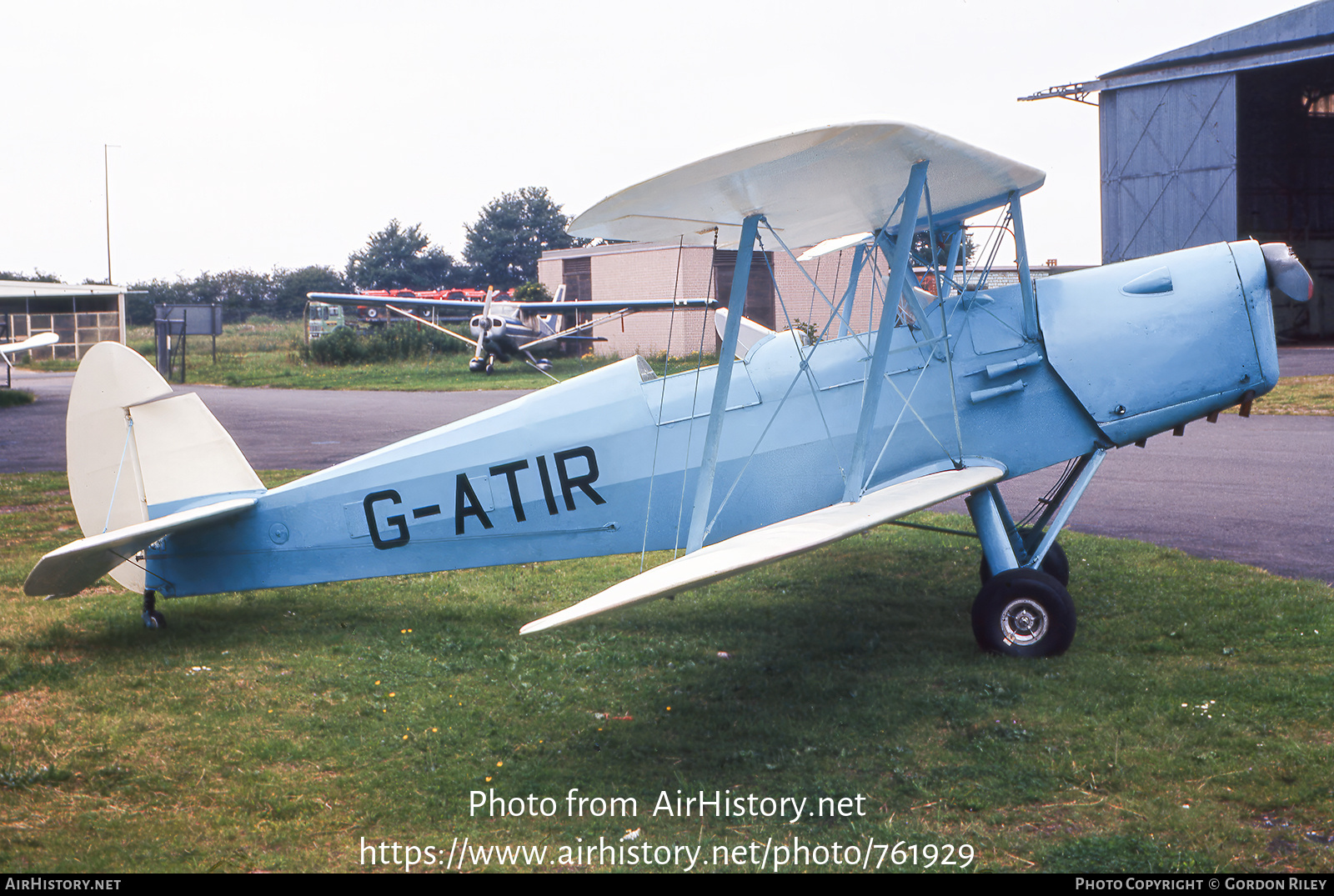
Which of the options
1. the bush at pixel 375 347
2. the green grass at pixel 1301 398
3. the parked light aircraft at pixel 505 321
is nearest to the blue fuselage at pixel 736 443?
the green grass at pixel 1301 398

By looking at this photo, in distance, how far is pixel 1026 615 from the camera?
504cm

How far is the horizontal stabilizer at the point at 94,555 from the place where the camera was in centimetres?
457

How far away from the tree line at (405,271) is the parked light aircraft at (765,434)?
6621 centimetres

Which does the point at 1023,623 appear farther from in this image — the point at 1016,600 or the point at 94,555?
the point at 94,555

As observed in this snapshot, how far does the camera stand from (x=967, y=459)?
534 cm

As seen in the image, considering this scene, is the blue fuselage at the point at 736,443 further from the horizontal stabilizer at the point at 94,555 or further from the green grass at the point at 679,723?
the green grass at the point at 679,723

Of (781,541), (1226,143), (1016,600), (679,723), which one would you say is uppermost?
(1226,143)

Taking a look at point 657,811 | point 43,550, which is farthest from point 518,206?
point 657,811

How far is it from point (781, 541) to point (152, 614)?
13.0 feet

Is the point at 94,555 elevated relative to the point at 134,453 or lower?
lower

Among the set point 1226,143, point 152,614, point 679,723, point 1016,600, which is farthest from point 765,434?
point 1226,143

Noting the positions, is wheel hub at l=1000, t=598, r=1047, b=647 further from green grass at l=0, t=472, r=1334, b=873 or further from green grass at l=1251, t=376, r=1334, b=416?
green grass at l=1251, t=376, r=1334, b=416

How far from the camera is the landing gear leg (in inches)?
223

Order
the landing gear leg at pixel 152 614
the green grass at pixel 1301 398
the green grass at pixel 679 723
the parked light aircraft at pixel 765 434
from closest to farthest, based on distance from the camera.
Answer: the green grass at pixel 679 723 < the parked light aircraft at pixel 765 434 < the landing gear leg at pixel 152 614 < the green grass at pixel 1301 398
